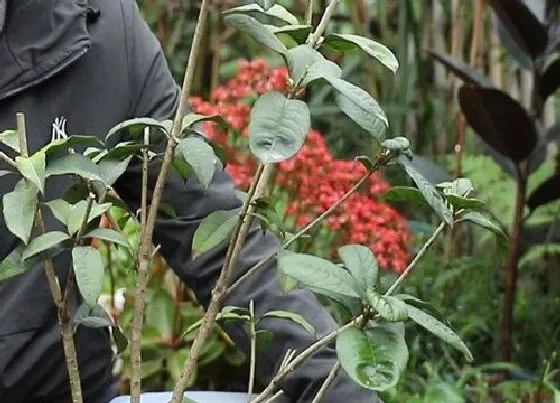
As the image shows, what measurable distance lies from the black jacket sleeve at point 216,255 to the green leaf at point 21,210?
0.55 meters

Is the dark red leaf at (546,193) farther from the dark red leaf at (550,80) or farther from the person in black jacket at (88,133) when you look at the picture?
the person in black jacket at (88,133)

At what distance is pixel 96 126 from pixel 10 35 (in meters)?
0.17

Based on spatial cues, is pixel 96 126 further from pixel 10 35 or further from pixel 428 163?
pixel 428 163

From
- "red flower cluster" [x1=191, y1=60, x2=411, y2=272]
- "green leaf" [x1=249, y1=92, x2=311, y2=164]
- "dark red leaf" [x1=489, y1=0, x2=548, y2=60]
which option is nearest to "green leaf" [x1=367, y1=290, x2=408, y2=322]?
"green leaf" [x1=249, y1=92, x2=311, y2=164]

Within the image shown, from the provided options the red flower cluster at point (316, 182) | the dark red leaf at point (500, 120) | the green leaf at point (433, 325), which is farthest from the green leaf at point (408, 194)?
the dark red leaf at point (500, 120)

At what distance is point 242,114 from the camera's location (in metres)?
2.74

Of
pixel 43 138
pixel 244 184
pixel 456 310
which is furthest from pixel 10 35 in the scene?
pixel 456 310

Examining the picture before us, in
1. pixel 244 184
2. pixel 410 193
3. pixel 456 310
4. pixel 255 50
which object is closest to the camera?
pixel 410 193

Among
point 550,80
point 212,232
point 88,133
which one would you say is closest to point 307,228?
point 212,232

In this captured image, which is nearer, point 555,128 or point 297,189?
point 297,189

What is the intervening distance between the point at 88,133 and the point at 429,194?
737 mm

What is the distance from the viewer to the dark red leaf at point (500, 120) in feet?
9.23

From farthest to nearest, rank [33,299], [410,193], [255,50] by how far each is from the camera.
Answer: [255,50]
[33,299]
[410,193]

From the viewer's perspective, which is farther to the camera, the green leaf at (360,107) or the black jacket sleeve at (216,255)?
the black jacket sleeve at (216,255)
